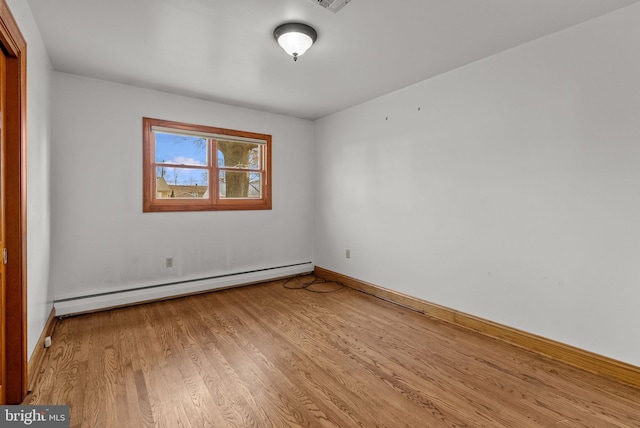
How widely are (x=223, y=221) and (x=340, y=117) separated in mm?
2252

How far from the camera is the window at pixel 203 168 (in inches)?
143

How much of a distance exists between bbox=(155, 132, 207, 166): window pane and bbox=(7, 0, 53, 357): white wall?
1.07m

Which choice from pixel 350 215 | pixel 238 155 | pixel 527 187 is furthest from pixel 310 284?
pixel 527 187

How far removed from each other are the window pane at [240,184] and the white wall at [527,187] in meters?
1.79

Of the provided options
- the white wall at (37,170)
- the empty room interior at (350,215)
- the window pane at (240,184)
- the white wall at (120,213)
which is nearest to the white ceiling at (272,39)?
the empty room interior at (350,215)

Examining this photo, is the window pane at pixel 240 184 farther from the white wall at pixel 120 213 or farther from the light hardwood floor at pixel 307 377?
the light hardwood floor at pixel 307 377

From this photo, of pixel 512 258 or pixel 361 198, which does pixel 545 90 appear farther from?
pixel 361 198

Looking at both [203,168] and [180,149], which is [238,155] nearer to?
[203,168]

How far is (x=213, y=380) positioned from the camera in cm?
203

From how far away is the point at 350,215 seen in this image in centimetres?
429

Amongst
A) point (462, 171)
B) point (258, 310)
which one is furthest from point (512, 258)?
point (258, 310)

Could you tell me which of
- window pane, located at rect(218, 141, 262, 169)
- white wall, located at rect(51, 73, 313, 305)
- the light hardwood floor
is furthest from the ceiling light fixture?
the light hardwood floor

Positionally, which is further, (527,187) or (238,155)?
(238,155)

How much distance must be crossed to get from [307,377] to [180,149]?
3.15 meters
